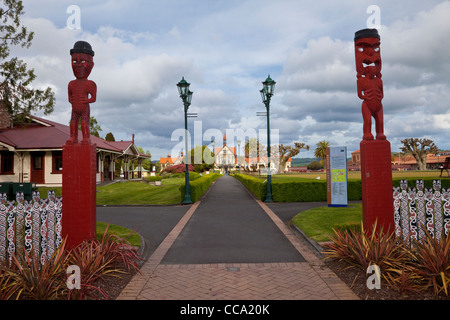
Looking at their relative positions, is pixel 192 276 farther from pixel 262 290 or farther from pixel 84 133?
pixel 84 133

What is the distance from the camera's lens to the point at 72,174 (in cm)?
529

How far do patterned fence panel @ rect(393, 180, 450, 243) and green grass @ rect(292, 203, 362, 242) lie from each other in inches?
43.5

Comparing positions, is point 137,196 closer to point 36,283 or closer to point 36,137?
point 36,137

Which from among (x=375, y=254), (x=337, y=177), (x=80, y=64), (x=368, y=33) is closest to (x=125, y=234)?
(x=80, y=64)

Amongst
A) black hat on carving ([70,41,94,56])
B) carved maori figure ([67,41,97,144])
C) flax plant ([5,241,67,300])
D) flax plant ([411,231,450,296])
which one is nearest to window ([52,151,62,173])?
carved maori figure ([67,41,97,144])

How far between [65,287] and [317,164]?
5145 inches

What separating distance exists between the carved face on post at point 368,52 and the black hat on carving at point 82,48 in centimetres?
529

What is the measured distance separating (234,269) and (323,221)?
15.5ft

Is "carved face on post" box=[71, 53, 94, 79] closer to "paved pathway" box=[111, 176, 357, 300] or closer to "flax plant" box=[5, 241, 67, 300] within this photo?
"flax plant" box=[5, 241, 67, 300]

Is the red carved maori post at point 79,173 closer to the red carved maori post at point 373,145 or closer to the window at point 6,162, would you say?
the red carved maori post at point 373,145

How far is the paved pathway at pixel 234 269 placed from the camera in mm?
4133

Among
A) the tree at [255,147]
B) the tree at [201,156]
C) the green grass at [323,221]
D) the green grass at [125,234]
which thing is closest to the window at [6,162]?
the green grass at [125,234]

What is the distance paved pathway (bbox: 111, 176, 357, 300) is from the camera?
13.6 ft
